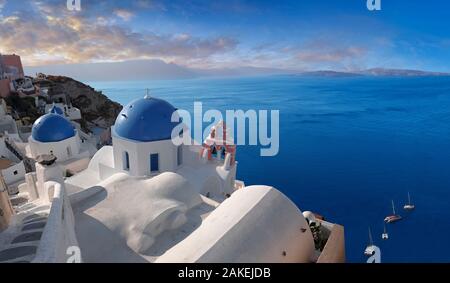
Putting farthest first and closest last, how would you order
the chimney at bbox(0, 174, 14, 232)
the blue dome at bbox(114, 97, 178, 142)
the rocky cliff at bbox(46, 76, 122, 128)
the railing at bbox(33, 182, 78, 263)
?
the rocky cliff at bbox(46, 76, 122, 128), the blue dome at bbox(114, 97, 178, 142), the chimney at bbox(0, 174, 14, 232), the railing at bbox(33, 182, 78, 263)

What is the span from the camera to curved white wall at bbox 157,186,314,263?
762 centimetres

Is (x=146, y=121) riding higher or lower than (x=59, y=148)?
higher

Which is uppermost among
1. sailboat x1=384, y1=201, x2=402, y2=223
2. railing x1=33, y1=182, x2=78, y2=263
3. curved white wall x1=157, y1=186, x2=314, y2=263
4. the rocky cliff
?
the rocky cliff

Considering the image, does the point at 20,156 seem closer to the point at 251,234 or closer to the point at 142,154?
the point at 142,154

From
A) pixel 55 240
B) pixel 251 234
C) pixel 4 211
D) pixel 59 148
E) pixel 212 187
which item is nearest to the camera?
pixel 55 240

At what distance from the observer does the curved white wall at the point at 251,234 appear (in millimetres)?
7621

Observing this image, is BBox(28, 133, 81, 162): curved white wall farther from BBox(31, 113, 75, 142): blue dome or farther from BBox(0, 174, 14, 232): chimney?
BBox(0, 174, 14, 232): chimney

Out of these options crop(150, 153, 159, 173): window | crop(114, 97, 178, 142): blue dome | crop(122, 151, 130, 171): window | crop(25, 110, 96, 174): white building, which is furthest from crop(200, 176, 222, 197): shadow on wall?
crop(25, 110, 96, 174): white building

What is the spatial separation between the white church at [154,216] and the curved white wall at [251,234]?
0.09ft

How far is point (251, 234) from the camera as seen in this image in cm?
820

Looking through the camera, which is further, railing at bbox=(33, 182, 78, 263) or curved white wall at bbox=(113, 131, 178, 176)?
curved white wall at bbox=(113, 131, 178, 176)

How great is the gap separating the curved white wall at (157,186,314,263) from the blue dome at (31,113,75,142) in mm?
15100

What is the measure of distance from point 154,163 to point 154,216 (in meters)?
5.20

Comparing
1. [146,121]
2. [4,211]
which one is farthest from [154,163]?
[4,211]
